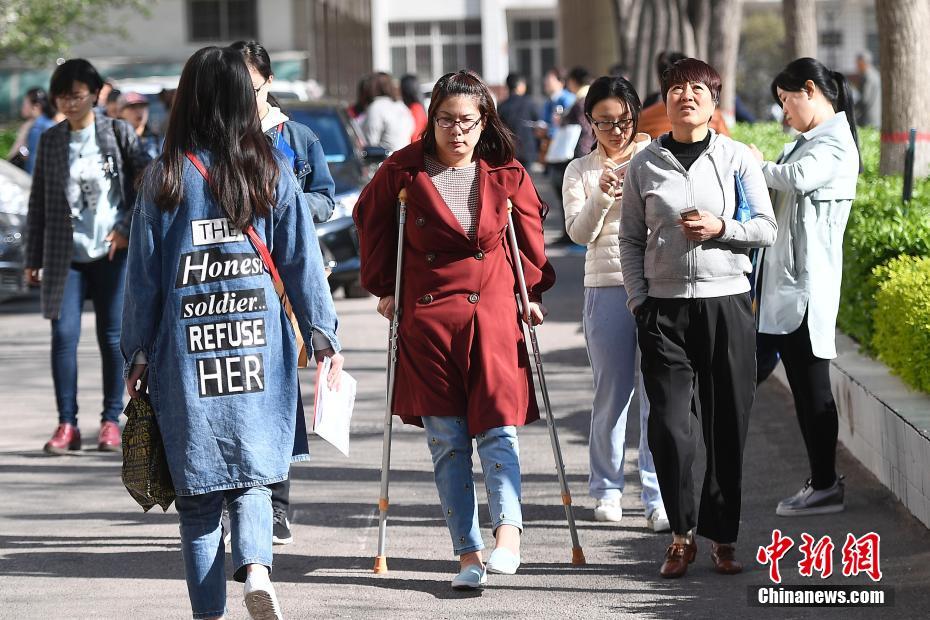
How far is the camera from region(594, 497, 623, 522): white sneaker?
22.4ft

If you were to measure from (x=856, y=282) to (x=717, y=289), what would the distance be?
2809 millimetres

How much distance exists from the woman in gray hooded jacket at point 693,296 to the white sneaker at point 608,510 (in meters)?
0.85

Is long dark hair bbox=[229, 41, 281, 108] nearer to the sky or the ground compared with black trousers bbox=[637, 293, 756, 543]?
nearer to the sky

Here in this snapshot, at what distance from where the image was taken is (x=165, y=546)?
263 inches

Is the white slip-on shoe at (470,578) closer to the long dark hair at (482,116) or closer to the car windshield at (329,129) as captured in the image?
the long dark hair at (482,116)

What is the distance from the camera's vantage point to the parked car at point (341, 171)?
14.3 m

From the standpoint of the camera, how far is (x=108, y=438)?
341 inches

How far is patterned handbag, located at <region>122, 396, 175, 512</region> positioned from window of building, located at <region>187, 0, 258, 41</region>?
147ft

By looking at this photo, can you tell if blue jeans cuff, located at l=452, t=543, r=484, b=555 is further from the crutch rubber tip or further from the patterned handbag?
the patterned handbag

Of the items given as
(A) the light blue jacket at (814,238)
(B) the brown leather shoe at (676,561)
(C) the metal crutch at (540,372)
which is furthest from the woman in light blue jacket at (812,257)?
(C) the metal crutch at (540,372)

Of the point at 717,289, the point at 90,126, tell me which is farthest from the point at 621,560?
the point at 90,126

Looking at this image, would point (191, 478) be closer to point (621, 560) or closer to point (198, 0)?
point (621, 560)

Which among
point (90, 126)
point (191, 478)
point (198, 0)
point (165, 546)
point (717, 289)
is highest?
point (198, 0)

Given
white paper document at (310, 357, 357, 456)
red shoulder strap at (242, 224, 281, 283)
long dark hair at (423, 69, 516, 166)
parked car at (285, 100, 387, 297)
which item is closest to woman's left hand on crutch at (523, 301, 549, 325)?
long dark hair at (423, 69, 516, 166)
